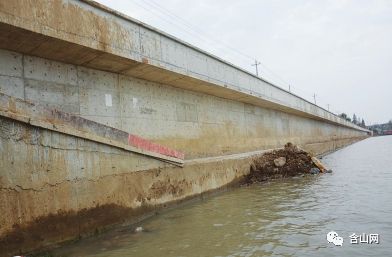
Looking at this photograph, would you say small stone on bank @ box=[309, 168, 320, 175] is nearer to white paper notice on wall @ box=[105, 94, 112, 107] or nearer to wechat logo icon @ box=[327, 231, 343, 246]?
wechat logo icon @ box=[327, 231, 343, 246]

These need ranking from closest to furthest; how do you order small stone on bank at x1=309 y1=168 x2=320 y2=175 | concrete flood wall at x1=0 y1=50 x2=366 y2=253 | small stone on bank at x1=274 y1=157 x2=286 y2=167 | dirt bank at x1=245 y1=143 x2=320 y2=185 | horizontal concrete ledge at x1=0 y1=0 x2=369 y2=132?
concrete flood wall at x1=0 y1=50 x2=366 y2=253, horizontal concrete ledge at x1=0 y1=0 x2=369 y2=132, dirt bank at x1=245 y1=143 x2=320 y2=185, small stone on bank at x1=274 y1=157 x2=286 y2=167, small stone on bank at x1=309 y1=168 x2=320 y2=175

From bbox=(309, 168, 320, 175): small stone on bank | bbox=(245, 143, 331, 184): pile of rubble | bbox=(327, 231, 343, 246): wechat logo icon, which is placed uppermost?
bbox=(245, 143, 331, 184): pile of rubble

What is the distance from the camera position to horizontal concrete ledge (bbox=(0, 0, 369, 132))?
5.83m

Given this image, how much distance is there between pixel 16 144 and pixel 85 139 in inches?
52.4

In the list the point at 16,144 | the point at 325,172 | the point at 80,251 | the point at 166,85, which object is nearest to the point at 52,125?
the point at 16,144

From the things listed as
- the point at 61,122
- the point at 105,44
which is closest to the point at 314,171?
the point at 105,44

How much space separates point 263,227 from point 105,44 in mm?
4594

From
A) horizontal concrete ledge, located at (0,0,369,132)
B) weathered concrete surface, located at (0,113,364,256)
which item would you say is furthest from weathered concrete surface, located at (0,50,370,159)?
weathered concrete surface, located at (0,113,364,256)

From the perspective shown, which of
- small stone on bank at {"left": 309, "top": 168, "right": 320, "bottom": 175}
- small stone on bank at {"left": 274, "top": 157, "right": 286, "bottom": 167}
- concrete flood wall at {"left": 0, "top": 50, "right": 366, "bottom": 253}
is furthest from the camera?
small stone on bank at {"left": 309, "top": 168, "right": 320, "bottom": 175}

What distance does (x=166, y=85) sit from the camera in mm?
10266

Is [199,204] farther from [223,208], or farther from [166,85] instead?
[166,85]

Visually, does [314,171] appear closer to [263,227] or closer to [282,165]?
[282,165]

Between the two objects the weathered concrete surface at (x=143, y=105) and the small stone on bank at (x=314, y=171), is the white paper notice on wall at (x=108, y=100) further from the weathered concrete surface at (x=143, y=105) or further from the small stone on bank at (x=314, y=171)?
the small stone on bank at (x=314, y=171)

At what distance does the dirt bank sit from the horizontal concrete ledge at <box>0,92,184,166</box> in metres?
6.87
